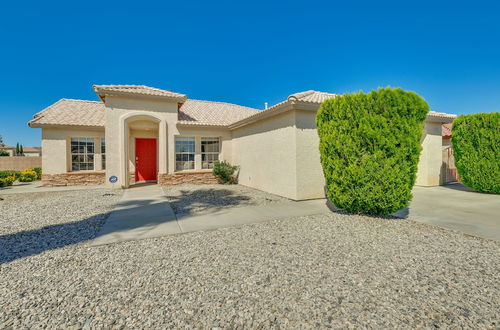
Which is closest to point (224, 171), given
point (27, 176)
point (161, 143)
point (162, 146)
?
point (162, 146)

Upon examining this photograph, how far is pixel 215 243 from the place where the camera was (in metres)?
4.56

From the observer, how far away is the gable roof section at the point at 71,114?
483 inches

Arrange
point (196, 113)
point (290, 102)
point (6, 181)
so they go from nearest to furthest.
A: point (290, 102) < point (6, 181) < point (196, 113)

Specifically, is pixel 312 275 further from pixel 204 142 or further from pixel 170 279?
pixel 204 142

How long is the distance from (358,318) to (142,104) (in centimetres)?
1300

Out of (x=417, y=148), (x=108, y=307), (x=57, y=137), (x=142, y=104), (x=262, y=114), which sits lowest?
(x=108, y=307)

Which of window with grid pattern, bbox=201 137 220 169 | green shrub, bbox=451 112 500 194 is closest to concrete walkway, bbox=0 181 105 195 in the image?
window with grid pattern, bbox=201 137 220 169

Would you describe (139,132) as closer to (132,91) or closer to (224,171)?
(132,91)

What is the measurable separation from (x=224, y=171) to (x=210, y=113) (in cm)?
532

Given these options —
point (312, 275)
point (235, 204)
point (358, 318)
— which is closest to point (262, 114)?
point (235, 204)

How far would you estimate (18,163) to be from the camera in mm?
17406

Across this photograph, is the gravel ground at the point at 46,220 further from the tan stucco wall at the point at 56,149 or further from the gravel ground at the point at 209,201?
the tan stucco wall at the point at 56,149

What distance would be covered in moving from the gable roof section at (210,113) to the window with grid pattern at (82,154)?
558 cm

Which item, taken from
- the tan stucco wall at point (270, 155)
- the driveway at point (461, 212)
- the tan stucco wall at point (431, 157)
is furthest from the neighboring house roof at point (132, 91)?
the tan stucco wall at point (431, 157)
